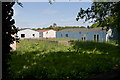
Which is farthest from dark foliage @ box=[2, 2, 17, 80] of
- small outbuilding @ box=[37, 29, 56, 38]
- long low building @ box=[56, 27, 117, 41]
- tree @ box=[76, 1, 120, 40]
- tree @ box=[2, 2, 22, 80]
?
small outbuilding @ box=[37, 29, 56, 38]

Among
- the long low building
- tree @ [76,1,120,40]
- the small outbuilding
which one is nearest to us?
tree @ [76,1,120,40]

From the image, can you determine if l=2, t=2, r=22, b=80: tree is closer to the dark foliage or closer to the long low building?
the dark foliage

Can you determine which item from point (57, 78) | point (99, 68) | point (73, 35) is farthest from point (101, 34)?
point (57, 78)

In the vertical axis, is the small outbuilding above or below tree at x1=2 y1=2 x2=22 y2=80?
above

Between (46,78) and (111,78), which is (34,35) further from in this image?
(111,78)

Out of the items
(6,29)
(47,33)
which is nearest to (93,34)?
(47,33)

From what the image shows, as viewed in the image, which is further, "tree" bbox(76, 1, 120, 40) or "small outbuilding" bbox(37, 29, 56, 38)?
"small outbuilding" bbox(37, 29, 56, 38)

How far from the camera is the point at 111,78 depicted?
7.05ft

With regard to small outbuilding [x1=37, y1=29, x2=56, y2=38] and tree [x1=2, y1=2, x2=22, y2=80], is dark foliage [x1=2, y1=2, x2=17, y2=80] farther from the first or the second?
small outbuilding [x1=37, y1=29, x2=56, y2=38]

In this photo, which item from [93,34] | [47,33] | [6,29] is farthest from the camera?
[47,33]

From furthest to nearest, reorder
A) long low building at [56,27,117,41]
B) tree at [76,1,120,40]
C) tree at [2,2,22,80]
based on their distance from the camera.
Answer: long low building at [56,27,117,41]
tree at [76,1,120,40]
tree at [2,2,22,80]

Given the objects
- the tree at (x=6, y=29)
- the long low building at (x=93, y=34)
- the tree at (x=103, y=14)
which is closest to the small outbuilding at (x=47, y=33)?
the long low building at (x=93, y=34)

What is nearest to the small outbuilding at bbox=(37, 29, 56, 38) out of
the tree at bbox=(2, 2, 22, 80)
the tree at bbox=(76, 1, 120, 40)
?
A: the tree at bbox=(76, 1, 120, 40)

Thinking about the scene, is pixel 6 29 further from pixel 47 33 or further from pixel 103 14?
pixel 47 33
